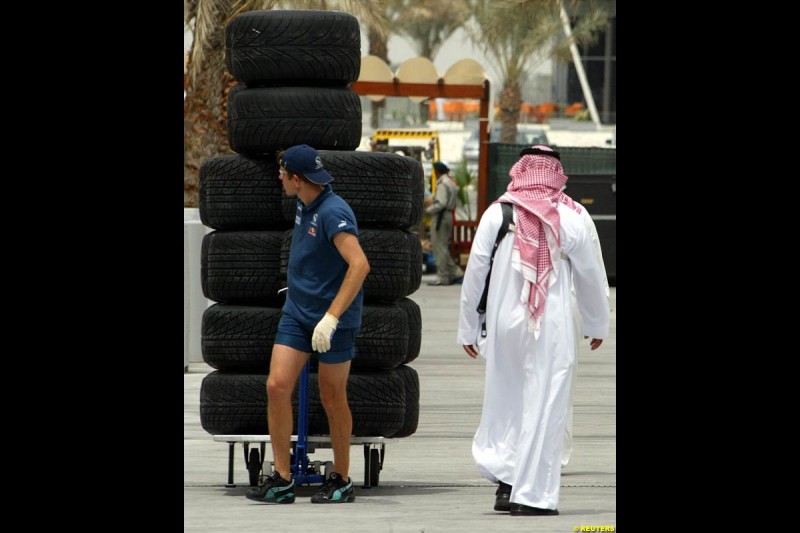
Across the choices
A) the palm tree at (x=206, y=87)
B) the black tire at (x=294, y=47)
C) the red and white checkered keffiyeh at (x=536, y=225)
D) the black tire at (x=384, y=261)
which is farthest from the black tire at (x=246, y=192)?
the palm tree at (x=206, y=87)

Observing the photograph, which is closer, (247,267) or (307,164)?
(307,164)

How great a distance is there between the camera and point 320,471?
8148 mm

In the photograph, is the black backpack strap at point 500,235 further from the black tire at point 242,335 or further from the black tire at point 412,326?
the black tire at point 242,335

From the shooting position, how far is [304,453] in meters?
7.86

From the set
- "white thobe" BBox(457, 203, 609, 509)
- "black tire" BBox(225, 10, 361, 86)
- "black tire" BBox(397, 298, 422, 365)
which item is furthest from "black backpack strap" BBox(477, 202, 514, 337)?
"black tire" BBox(225, 10, 361, 86)

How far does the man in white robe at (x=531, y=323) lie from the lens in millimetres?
7355

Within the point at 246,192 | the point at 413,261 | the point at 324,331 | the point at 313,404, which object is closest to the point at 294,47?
the point at 246,192

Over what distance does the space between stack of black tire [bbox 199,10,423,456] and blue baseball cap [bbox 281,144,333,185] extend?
61 cm

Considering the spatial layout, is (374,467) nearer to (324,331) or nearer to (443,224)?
(324,331)

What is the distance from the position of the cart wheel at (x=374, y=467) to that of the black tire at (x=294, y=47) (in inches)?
84.3

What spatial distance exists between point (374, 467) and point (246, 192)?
68.2 inches

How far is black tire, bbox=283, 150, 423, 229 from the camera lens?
319 inches
